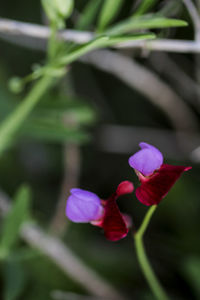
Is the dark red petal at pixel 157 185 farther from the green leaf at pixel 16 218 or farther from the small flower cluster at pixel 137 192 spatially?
the green leaf at pixel 16 218

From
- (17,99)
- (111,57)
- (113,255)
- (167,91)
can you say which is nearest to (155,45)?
(111,57)

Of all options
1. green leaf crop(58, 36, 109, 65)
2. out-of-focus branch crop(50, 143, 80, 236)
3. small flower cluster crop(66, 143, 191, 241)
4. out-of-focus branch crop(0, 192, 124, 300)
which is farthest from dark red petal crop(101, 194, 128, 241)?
out-of-focus branch crop(50, 143, 80, 236)

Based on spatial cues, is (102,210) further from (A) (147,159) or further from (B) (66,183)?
(B) (66,183)

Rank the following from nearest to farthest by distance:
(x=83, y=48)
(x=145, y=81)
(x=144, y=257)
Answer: (x=83, y=48), (x=144, y=257), (x=145, y=81)

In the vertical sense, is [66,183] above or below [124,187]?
above

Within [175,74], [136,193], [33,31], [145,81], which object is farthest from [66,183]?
[136,193]

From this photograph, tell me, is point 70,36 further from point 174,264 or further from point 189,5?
point 174,264
